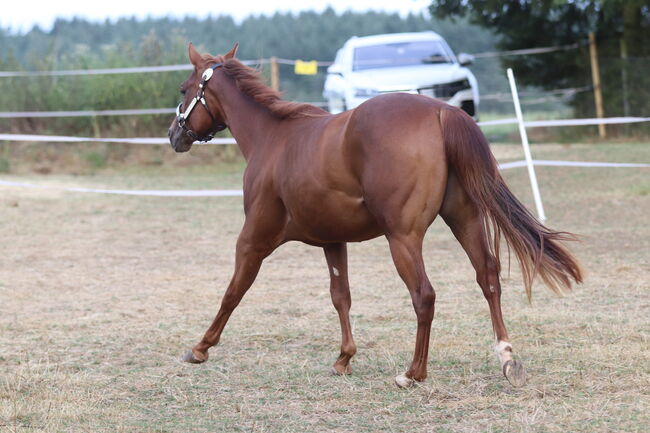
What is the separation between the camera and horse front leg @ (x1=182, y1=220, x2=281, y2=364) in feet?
16.1

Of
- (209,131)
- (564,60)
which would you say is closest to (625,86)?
(564,60)

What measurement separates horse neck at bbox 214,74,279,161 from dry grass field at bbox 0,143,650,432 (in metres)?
1.22

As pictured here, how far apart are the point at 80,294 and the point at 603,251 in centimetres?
454

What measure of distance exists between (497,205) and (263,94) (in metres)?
1.66

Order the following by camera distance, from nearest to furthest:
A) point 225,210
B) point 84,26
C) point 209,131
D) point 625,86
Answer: point 209,131
point 225,210
point 625,86
point 84,26

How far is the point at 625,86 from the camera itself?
17766mm

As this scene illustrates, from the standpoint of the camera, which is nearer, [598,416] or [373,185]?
[598,416]

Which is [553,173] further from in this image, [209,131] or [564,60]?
[209,131]

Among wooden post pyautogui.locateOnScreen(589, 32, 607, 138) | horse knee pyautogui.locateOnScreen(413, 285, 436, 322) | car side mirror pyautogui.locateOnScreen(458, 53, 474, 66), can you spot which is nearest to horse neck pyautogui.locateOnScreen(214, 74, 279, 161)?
horse knee pyautogui.locateOnScreen(413, 285, 436, 322)

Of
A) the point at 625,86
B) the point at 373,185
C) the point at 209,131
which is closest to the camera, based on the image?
the point at 373,185

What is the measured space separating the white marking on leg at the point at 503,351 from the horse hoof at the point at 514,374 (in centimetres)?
6

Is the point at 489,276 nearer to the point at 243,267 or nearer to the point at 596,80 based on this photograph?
the point at 243,267

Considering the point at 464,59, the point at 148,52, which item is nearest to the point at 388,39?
the point at 464,59

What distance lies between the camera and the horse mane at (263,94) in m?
5.09
